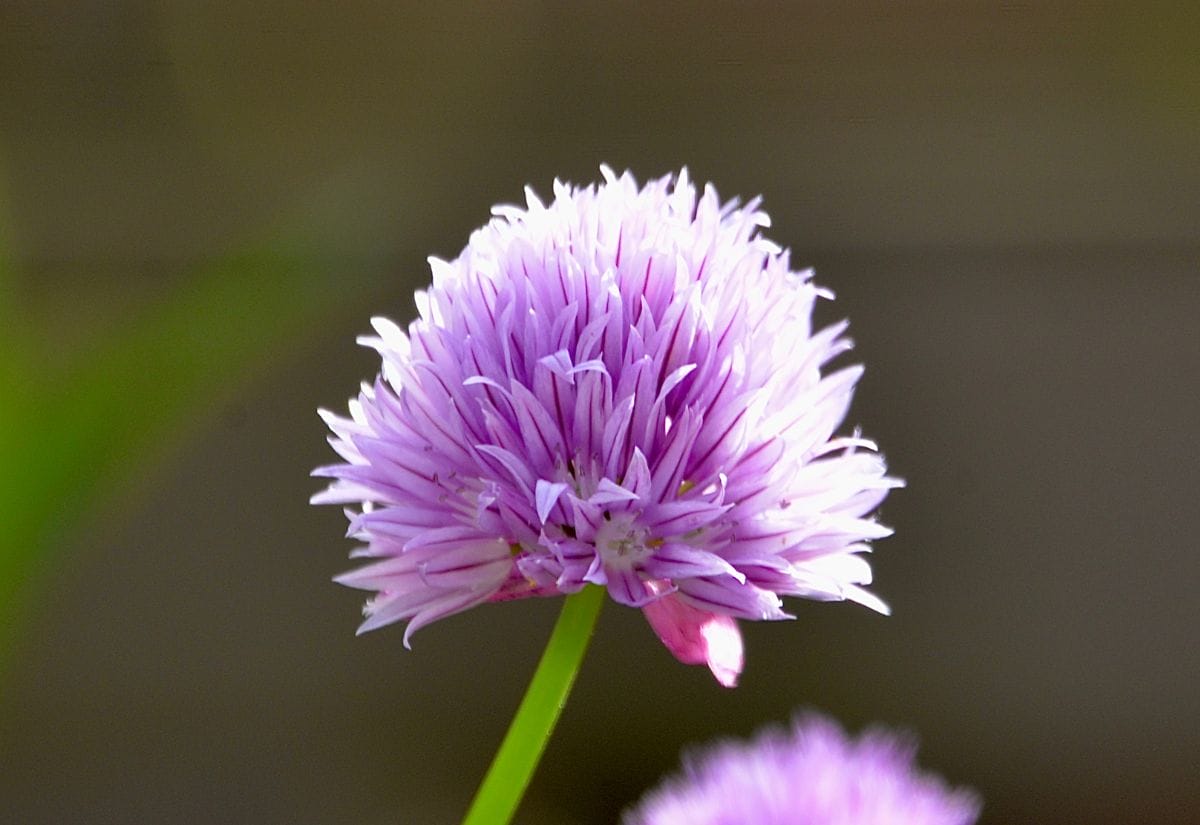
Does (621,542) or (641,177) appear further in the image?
(641,177)

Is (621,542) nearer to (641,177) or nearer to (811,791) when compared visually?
(811,791)

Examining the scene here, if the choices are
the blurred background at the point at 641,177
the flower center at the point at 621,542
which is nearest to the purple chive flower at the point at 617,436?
the flower center at the point at 621,542

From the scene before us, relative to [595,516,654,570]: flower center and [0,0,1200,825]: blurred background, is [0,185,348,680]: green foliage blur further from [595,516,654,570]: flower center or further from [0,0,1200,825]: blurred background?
[0,0,1200,825]: blurred background

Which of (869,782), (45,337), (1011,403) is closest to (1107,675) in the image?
(1011,403)

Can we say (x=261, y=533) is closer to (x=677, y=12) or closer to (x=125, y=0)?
(x=125, y=0)

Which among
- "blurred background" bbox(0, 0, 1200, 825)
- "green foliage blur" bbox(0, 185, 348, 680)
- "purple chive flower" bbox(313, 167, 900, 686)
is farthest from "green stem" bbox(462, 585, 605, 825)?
"blurred background" bbox(0, 0, 1200, 825)

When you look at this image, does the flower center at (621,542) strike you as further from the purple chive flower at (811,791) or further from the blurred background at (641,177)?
the blurred background at (641,177)

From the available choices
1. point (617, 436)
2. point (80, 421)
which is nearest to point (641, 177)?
point (80, 421)
